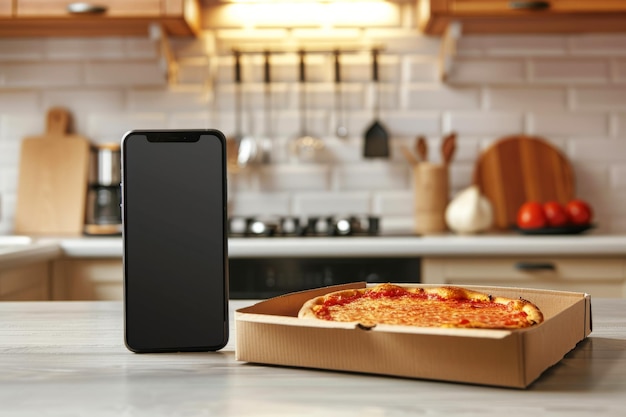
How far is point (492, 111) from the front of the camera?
308cm

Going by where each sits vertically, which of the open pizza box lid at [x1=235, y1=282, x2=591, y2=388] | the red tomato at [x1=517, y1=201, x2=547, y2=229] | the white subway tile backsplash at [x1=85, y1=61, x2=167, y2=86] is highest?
the white subway tile backsplash at [x1=85, y1=61, x2=167, y2=86]

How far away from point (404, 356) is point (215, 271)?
0.23 m

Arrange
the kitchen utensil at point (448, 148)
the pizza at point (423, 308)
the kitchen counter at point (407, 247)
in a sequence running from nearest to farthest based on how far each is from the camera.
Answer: the pizza at point (423, 308)
the kitchen counter at point (407, 247)
the kitchen utensil at point (448, 148)

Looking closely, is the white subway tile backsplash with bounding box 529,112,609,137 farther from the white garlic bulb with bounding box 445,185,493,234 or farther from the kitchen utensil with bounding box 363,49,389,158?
the kitchen utensil with bounding box 363,49,389,158

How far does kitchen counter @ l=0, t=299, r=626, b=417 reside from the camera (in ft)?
2.17

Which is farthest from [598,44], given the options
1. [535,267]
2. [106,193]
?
[106,193]

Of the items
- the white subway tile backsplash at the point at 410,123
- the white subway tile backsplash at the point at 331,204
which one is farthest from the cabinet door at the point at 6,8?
the white subway tile backsplash at the point at 410,123

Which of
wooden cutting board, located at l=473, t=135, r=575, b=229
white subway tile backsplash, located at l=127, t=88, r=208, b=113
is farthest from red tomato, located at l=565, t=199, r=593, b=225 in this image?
white subway tile backsplash, located at l=127, t=88, r=208, b=113

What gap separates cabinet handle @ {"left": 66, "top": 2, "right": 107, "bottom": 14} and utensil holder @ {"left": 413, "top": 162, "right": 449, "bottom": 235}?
3.89 feet

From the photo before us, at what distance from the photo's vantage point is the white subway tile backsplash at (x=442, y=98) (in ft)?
10.1

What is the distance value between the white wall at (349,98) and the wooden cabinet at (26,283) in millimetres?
683

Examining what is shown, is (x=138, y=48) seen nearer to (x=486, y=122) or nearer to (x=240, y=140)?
(x=240, y=140)

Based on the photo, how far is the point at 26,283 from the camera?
2.38 metres

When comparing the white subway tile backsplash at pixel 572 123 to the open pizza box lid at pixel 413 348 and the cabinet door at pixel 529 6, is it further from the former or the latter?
the open pizza box lid at pixel 413 348
